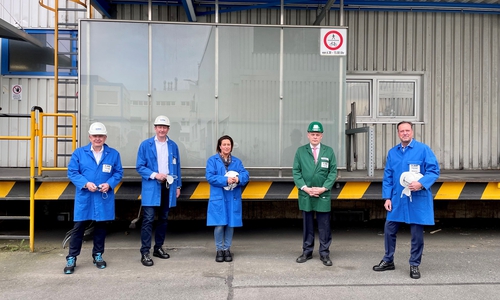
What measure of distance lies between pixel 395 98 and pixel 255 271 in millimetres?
4932

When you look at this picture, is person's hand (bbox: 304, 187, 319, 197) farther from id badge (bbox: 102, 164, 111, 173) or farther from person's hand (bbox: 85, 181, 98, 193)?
person's hand (bbox: 85, 181, 98, 193)

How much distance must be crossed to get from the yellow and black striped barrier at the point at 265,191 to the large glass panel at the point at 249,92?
0.43 meters

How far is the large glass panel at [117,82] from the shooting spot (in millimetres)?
5422

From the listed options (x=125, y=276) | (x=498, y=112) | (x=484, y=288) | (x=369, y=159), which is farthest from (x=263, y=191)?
(x=498, y=112)

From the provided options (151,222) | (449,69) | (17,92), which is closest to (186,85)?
(151,222)

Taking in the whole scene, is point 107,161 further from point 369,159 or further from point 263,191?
point 369,159

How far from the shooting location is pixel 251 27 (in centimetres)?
566

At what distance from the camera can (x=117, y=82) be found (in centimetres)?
549

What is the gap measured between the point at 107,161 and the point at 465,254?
5017mm

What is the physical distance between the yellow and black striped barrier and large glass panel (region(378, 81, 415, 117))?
250 cm

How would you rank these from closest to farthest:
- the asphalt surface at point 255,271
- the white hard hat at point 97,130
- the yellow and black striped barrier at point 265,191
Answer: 1. the asphalt surface at point 255,271
2. the white hard hat at point 97,130
3. the yellow and black striped barrier at point 265,191

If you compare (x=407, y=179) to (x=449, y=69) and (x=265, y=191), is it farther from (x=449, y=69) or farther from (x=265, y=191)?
(x=449, y=69)

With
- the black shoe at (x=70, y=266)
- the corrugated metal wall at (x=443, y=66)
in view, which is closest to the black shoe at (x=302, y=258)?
the black shoe at (x=70, y=266)

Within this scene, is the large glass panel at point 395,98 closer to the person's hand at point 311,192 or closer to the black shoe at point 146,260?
the person's hand at point 311,192
